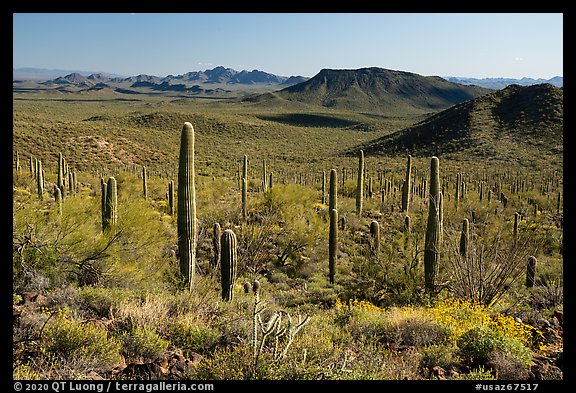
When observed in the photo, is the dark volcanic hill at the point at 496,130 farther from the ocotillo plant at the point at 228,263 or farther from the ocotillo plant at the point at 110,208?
the ocotillo plant at the point at 110,208

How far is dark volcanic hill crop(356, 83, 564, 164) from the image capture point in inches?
1980

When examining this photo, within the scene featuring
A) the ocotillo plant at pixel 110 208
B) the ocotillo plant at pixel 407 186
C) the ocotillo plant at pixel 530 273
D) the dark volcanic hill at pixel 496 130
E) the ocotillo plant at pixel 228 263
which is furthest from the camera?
the dark volcanic hill at pixel 496 130

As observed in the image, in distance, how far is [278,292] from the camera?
1246 cm

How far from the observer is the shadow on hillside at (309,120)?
10362cm

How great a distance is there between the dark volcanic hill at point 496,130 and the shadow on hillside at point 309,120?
127ft

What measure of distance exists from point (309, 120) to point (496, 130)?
57.2 m

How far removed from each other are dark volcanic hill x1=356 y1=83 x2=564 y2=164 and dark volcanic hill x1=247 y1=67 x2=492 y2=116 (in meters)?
81.3

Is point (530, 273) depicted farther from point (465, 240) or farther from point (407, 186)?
point (407, 186)

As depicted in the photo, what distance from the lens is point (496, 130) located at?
56156mm

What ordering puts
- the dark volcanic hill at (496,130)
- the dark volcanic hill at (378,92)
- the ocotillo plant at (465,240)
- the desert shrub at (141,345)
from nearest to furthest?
the desert shrub at (141,345)
the ocotillo plant at (465,240)
the dark volcanic hill at (496,130)
the dark volcanic hill at (378,92)

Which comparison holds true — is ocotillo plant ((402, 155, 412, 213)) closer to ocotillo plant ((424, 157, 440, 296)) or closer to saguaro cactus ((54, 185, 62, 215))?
ocotillo plant ((424, 157, 440, 296))

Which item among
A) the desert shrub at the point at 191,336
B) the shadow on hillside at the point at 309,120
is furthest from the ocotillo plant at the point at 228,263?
the shadow on hillside at the point at 309,120

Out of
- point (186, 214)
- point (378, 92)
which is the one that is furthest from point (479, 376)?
point (378, 92)
